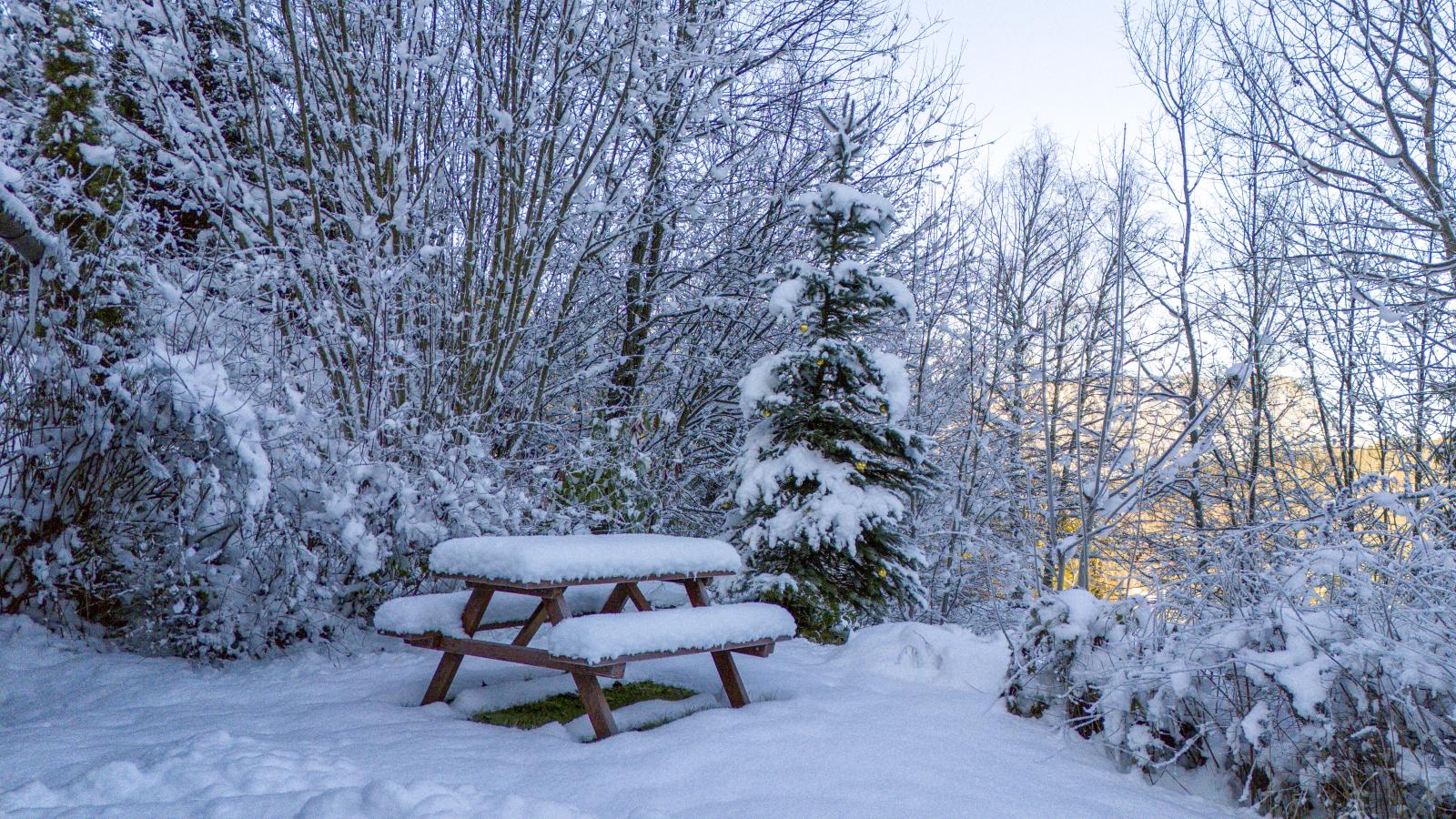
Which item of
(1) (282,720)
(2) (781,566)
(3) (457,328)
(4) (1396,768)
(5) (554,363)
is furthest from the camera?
(5) (554,363)

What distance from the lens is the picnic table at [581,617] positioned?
3574 mm

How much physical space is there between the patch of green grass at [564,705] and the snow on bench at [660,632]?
19.2 inches

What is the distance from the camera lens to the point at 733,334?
9.78 m

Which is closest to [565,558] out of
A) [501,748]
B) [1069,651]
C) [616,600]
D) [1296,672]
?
[501,748]

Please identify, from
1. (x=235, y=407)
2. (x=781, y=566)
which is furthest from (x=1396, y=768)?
(x=235, y=407)

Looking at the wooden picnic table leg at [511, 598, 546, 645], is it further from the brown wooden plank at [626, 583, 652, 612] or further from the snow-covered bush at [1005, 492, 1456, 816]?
the snow-covered bush at [1005, 492, 1456, 816]

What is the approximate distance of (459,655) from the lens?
417 centimetres

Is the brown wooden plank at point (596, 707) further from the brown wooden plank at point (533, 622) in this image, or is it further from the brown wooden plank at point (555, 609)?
the brown wooden plank at point (533, 622)

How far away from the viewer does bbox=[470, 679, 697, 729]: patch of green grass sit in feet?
13.4

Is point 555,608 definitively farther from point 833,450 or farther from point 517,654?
point 833,450

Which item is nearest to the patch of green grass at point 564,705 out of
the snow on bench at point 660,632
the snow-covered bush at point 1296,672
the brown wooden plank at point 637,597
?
the brown wooden plank at point 637,597

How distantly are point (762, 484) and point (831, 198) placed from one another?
7.02ft

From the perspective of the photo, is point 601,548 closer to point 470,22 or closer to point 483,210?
point 483,210

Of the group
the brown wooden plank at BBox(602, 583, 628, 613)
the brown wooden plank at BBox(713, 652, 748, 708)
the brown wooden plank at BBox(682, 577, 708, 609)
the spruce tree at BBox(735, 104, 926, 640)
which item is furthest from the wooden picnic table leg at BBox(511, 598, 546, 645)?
the spruce tree at BBox(735, 104, 926, 640)
